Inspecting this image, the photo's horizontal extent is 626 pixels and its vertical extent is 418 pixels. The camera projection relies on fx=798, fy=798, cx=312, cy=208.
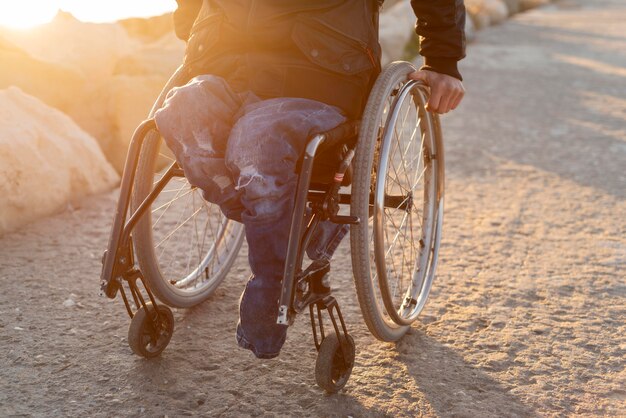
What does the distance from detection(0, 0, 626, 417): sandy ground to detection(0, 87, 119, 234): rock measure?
3.2 inches

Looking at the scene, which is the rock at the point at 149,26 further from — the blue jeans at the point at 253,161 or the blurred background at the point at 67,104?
the blue jeans at the point at 253,161

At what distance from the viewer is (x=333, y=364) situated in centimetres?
232

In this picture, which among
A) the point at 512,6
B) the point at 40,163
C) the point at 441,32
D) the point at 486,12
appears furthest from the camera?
the point at 512,6

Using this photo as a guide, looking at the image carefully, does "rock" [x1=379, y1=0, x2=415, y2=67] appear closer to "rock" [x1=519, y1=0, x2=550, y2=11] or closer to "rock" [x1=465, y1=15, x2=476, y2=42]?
"rock" [x1=465, y1=15, x2=476, y2=42]

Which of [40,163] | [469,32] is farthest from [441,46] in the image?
[469,32]

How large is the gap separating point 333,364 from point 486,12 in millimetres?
10812

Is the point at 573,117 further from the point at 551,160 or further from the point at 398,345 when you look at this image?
the point at 398,345

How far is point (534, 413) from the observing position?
2.27 metres

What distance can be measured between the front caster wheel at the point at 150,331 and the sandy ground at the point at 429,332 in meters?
0.05

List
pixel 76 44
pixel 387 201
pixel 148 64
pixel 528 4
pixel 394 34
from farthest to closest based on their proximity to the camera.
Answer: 1. pixel 528 4
2. pixel 394 34
3. pixel 148 64
4. pixel 76 44
5. pixel 387 201

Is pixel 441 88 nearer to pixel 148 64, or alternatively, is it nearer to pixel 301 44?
pixel 301 44

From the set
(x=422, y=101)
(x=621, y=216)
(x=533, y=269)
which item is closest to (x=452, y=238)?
(x=533, y=269)

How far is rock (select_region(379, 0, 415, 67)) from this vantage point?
26.2ft

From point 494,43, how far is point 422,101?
8131mm
